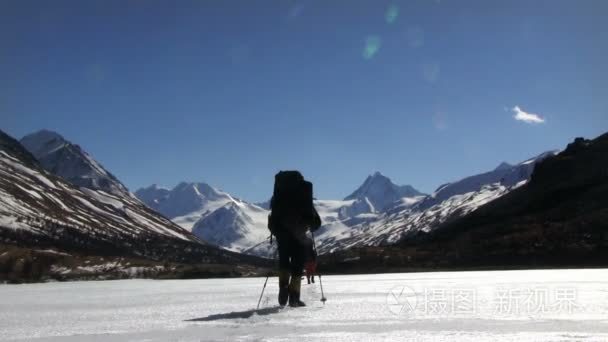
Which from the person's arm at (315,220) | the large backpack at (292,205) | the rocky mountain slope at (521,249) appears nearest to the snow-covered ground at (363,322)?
the person's arm at (315,220)

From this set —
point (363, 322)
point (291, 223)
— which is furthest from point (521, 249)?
point (363, 322)

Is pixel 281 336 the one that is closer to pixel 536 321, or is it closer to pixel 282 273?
pixel 536 321

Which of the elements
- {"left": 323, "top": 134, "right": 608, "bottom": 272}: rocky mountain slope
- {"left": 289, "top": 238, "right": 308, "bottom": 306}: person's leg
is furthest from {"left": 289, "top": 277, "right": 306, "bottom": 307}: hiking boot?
{"left": 323, "top": 134, "right": 608, "bottom": 272}: rocky mountain slope

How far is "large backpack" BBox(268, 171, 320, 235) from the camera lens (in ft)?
36.7

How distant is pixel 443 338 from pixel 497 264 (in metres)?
48.0

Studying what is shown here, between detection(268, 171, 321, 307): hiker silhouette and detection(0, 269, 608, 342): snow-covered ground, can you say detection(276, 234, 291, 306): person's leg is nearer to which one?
detection(268, 171, 321, 307): hiker silhouette

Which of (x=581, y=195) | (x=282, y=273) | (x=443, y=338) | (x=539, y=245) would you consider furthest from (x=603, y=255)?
(x=581, y=195)

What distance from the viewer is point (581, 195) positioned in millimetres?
106125

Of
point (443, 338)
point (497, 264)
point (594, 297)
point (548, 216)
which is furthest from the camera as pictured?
point (548, 216)

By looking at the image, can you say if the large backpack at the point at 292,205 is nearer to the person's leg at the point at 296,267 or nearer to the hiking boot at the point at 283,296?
the person's leg at the point at 296,267

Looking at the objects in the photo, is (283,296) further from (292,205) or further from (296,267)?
(292,205)

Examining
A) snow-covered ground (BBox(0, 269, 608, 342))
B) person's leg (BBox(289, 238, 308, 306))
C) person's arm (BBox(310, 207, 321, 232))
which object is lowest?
snow-covered ground (BBox(0, 269, 608, 342))

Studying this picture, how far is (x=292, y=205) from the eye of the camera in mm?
11336

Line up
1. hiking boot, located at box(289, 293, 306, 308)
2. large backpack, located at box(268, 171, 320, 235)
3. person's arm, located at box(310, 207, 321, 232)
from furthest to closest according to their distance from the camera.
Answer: person's arm, located at box(310, 207, 321, 232), large backpack, located at box(268, 171, 320, 235), hiking boot, located at box(289, 293, 306, 308)
